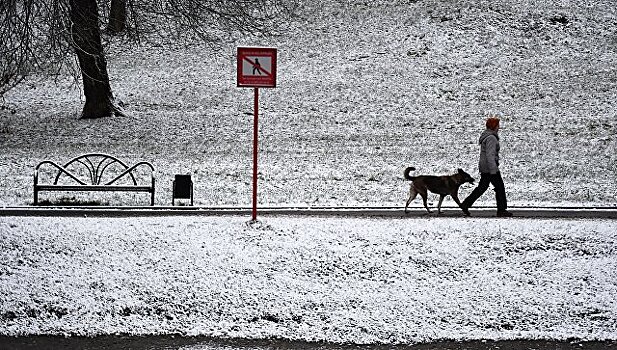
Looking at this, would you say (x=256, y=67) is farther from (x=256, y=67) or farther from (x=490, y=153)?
(x=490, y=153)

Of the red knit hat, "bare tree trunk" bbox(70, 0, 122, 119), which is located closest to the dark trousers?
the red knit hat

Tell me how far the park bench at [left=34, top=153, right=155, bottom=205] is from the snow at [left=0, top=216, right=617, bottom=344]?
3.47 m

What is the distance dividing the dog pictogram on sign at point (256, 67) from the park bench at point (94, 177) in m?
4.37

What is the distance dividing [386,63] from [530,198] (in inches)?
730

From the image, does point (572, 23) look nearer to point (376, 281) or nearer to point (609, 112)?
point (609, 112)

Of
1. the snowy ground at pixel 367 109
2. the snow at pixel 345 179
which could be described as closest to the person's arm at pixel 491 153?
the snow at pixel 345 179

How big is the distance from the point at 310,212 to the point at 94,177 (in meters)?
5.20

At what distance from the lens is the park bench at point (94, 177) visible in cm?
1516

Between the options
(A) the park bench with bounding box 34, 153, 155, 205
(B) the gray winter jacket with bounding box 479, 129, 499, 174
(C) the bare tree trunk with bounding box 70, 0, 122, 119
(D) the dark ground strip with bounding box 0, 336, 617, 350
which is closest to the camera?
(D) the dark ground strip with bounding box 0, 336, 617, 350

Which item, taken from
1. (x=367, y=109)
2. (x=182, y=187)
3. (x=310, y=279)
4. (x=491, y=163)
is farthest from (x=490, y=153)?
(x=367, y=109)

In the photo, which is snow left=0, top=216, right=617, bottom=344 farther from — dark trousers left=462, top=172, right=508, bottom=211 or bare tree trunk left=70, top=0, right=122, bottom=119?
bare tree trunk left=70, top=0, right=122, bottom=119

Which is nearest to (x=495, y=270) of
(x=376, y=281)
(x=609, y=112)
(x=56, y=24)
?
(x=376, y=281)

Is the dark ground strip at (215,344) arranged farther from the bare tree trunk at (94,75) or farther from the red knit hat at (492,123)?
the bare tree trunk at (94,75)

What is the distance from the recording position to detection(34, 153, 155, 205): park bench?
49.8 feet
